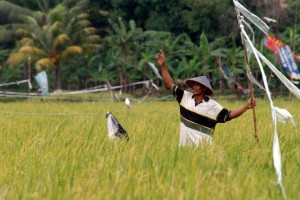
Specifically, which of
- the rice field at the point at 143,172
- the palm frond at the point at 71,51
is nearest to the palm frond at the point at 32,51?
the palm frond at the point at 71,51

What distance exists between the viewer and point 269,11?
59.3 ft

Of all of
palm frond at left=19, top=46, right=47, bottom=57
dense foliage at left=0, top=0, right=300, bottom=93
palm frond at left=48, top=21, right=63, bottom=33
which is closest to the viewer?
palm frond at left=19, top=46, right=47, bottom=57

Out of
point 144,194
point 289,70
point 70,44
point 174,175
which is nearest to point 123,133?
point 174,175

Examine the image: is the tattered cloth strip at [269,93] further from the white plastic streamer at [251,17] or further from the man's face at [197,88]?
the man's face at [197,88]

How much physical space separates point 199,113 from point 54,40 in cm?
1423

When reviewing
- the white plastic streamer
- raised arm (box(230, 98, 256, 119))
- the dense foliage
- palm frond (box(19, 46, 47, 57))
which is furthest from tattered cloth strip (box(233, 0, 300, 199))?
palm frond (box(19, 46, 47, 57))

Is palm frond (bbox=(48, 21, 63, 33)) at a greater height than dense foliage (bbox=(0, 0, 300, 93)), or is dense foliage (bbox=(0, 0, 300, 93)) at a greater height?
palm frond (bbox=(48, 21, 63, 33))

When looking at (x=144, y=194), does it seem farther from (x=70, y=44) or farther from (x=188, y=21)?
(x=188, y=21)

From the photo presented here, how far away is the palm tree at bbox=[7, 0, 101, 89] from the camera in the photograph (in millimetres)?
17172

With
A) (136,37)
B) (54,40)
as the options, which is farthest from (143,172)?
(136,37)

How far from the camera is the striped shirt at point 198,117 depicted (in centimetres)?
371

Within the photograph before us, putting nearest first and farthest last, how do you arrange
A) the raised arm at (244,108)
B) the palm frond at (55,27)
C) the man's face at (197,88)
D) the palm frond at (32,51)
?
the raised arm at (244,108) → the man's face at (197,88) → the palm frond at (32,51) → the palm frond at (55,27)

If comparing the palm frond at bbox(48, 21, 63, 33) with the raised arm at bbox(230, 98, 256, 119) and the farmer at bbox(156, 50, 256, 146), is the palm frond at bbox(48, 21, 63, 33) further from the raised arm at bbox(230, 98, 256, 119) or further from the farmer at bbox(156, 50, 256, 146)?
the raised arm at bbox(230, 98, 256, 119)

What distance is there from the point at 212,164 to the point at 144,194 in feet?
2.59
